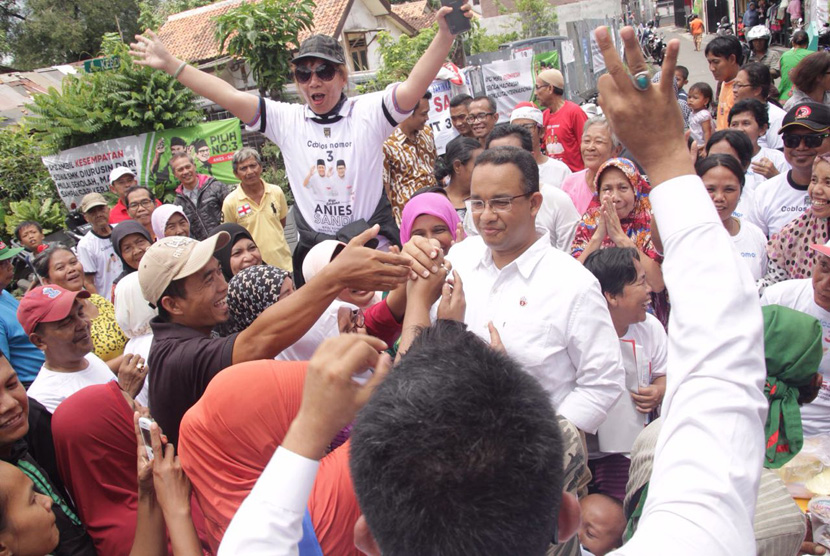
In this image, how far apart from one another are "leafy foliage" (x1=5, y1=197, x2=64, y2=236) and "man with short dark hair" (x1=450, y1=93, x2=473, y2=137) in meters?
7.75

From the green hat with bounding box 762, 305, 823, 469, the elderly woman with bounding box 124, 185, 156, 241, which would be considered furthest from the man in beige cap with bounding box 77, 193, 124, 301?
the green hat with bounding box 762, 305, 823, 469

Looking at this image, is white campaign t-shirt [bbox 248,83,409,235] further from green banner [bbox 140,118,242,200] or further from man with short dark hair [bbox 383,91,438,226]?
green banner [bbox 140,118,242,200]

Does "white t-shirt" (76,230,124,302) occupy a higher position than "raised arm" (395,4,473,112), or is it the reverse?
"raised arm" (395,4,473,112)

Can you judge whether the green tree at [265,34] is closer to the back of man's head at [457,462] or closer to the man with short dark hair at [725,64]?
the man with short dark hair at [725,64]

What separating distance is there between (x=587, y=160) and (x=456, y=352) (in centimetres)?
401

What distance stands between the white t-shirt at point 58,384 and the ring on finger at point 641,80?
8.93 ft

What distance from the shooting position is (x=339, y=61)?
3451 millimetres

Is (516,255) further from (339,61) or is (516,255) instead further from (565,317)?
(339,61)

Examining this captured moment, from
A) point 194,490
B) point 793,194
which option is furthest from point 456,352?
point 793,194

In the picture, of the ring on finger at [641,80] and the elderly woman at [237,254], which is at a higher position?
the ring on finger at [641,80]

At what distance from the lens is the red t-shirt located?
649 centimetres

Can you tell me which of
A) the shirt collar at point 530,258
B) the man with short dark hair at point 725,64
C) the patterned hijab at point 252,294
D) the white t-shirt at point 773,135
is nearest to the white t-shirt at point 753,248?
the shirt collar at point 530,258

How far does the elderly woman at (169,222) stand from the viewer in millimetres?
5281

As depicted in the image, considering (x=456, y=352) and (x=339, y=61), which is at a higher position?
(x=339, y=61)
